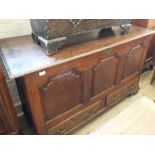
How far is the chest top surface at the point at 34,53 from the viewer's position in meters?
0.82

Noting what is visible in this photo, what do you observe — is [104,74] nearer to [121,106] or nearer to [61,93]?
[61,93]

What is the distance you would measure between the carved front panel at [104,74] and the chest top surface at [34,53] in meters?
0.15

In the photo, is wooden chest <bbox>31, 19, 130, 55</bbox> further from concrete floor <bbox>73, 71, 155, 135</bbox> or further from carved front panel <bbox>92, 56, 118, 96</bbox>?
concrete floor <bbox>73, 71, 155, 135</bbox>

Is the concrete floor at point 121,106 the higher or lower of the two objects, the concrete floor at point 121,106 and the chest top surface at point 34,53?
the lower

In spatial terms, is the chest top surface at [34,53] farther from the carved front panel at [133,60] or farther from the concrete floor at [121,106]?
the concrete floor at [121,106]

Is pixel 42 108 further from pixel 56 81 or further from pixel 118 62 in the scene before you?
pixel 118 62

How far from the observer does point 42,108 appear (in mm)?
1020

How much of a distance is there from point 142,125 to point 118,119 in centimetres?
12

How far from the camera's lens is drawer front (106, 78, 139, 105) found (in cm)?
156

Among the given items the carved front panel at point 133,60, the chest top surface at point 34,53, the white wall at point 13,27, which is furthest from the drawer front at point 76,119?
the white wall at point 13,27
